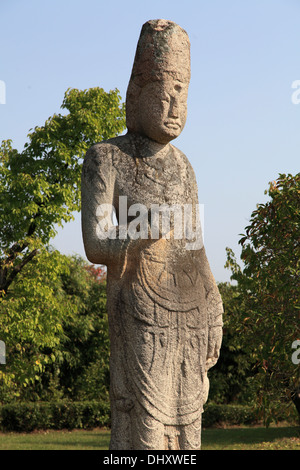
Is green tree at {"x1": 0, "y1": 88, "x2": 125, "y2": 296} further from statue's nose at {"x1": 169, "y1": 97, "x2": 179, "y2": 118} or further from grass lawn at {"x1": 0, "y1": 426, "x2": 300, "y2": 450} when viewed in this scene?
statue's nose at {"x1": 169, "y1": 97, "x2": 179, "y2": 118}

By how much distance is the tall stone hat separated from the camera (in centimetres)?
457

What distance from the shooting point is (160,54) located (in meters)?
4.57

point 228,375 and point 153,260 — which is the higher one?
point 153,260

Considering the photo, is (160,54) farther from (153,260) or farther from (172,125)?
(153,260)

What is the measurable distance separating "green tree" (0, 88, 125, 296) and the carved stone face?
10047 millimetres

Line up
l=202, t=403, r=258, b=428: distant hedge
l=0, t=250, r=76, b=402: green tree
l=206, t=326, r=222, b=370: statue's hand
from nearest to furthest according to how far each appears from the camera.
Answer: l=206, t=326, r=222, b=370: statue's hand, l=0, t=250, r=76, b=402: green tree, l=202, t=403, r=258, b=428: distant hedge

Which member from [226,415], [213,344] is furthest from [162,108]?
[226,415]

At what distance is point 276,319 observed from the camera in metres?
10.2

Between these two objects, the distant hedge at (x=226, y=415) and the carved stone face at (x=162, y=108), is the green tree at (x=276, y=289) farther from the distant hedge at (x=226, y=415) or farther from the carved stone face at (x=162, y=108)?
the distant hedge at (x=226, y=415)

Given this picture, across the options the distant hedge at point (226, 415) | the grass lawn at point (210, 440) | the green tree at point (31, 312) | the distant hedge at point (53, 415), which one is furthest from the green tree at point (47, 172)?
the distant hedge at point (226, 415)

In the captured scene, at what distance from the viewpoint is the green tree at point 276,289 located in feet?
33.6


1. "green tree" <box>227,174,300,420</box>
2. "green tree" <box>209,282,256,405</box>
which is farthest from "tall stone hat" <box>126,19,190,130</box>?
"green tree" <box>209,282,256,405</box>

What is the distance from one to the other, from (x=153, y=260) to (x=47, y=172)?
11263mm

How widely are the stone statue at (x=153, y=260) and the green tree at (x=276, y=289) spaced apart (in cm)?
570
